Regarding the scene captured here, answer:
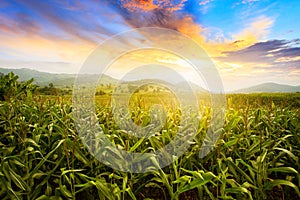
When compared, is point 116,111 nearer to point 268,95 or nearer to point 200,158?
point 200,158

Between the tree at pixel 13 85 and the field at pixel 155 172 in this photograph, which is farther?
the tree at pixel 13 85

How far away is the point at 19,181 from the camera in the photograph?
1574 mm

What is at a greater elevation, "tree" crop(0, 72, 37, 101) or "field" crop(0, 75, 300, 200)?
"tree" crop(0, 72, 37, 101)

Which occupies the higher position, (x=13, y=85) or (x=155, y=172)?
(x=13, y=85)

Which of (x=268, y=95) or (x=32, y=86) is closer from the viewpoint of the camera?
(x=32, y=86)

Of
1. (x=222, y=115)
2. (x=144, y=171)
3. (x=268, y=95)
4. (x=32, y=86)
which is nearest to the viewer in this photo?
(x=144, y=171)

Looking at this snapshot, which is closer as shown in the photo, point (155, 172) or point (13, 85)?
point (155, 172)

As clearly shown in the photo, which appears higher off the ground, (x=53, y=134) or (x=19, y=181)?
(x=53, y=134)

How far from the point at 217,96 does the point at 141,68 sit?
106cm

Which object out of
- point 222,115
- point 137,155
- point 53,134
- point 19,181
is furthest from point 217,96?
point 19,181

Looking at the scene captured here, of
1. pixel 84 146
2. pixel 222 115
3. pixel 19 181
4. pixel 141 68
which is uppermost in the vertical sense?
pixel 141 68

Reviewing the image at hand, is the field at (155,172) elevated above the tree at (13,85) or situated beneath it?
situated beneath

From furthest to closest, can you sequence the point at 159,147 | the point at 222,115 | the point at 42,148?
1. the point at 222,115
2. the point at 42,148
3. the point at 159,147

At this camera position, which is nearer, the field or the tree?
the field
